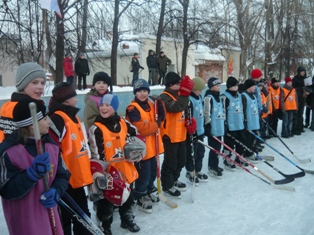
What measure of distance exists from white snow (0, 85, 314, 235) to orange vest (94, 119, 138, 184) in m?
0.72

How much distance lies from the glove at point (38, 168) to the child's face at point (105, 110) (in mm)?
1381

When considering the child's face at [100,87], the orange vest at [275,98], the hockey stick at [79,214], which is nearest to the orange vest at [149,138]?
the child's face at [100,87]

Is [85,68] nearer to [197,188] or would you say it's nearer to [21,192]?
[197,188]

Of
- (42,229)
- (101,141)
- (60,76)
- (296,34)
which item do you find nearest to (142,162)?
(101,141)

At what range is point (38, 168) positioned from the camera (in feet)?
6.48

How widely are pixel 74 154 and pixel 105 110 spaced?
619 millimetres

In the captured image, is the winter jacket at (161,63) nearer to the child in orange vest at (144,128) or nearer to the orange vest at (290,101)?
the orange vest at (290,101)

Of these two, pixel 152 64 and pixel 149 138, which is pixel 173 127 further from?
pixel 152 64

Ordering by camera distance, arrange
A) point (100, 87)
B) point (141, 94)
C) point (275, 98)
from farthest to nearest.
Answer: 1. point (275, 98)
2. point (141, 94)
3. point (100, 87)

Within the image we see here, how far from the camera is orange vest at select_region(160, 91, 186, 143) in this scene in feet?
14.9

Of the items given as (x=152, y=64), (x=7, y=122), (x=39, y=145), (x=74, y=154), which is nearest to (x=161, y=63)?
(x=152, y=64)

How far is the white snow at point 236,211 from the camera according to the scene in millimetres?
3695

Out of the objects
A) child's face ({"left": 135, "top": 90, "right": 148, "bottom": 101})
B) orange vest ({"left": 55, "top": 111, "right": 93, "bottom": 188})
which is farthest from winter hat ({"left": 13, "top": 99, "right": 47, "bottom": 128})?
child's face ({"left": 135, "top": 90, "right": 148, "bottom": 101})

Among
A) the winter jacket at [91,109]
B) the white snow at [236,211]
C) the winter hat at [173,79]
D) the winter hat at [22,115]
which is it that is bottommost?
the white snow at [236,211]
